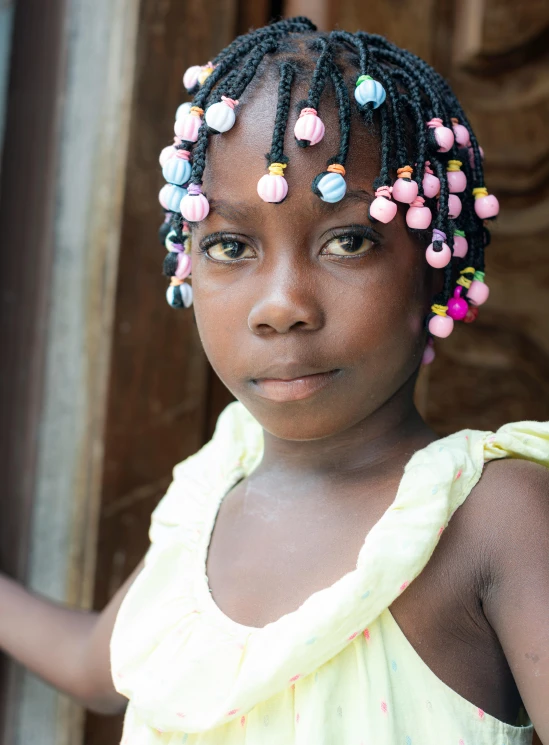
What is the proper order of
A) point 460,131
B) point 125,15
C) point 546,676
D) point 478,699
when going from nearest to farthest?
1. point 546,676
2. point 478,699
3. point 460,131
4. point 125,15

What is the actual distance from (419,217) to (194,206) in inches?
10.8

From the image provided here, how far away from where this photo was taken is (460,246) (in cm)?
108

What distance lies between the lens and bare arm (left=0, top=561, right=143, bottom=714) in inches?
50.1

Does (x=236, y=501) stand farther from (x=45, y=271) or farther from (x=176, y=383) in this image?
(x=45, y=271)

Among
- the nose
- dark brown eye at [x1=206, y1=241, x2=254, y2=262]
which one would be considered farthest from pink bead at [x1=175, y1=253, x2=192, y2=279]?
the nose

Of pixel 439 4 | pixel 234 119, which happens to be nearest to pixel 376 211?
pixel 234 119

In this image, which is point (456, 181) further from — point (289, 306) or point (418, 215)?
point (289, 306)

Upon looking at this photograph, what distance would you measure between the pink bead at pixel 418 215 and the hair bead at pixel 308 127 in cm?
14

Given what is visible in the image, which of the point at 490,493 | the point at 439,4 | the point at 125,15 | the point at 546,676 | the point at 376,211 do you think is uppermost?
the point at 439,4

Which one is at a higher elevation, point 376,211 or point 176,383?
point 376,211

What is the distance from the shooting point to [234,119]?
1013mm

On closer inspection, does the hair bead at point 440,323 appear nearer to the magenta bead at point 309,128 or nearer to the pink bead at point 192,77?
the magenta bead at point 309,128

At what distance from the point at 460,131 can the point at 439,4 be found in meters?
0.78

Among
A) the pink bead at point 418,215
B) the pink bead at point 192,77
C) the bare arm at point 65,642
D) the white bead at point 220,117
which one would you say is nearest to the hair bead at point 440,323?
the pink bead at point 418,215
